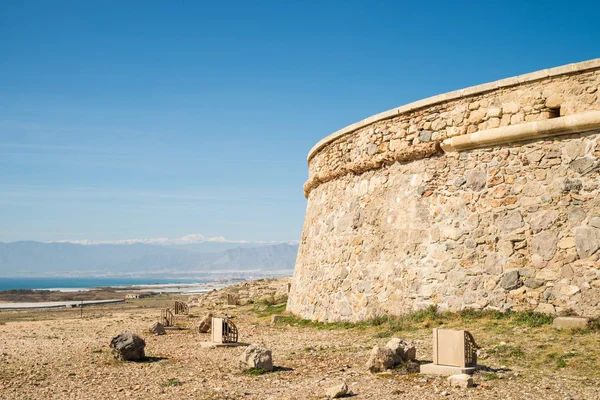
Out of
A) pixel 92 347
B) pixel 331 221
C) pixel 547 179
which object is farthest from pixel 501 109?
pixel 92 347

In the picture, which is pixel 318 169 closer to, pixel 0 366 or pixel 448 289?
pixel 448 289

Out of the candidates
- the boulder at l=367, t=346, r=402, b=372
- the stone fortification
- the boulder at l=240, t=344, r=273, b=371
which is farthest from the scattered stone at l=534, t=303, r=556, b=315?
the boulder at l=240, t=344, r=273, b=371

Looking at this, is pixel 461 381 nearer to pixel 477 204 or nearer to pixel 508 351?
pixel 508 351

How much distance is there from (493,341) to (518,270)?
6.88 ft

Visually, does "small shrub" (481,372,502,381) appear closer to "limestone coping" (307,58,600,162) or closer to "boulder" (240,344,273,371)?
"boulder" (240,344,273,371)

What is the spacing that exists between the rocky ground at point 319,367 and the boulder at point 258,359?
20 cm

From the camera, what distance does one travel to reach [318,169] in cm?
1827

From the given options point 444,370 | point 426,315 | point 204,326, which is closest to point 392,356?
point 444,370

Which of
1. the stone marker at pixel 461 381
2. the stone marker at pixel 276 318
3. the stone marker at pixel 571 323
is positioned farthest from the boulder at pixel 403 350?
the stone marker at pixel 276 318

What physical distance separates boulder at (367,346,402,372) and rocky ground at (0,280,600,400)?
0.41 ft

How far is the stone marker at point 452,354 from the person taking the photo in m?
8.08

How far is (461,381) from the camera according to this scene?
7.54m

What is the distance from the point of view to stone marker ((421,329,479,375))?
8078 mm

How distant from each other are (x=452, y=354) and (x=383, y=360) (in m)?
1.01
